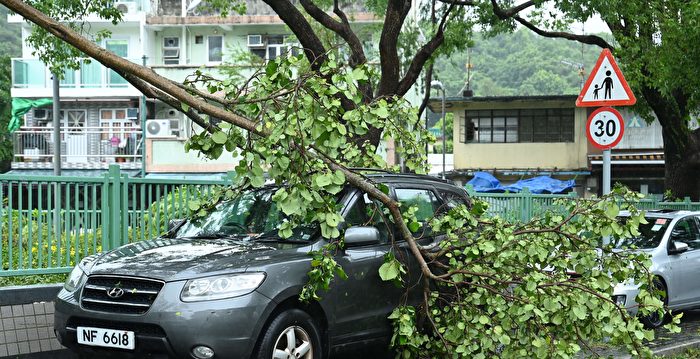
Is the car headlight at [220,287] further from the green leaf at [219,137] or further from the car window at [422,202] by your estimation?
the car window at [422,202]

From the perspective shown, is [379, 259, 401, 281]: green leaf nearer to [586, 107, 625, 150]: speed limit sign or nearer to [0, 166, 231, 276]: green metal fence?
[0, 166, 231, 276]: green metal fence

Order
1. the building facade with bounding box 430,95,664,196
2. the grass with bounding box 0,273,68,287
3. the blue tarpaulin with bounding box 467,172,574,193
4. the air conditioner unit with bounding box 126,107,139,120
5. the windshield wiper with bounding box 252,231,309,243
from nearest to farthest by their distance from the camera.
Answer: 1. the windshield wiper with bounding box 252,231,309,243
2. the grass with bounding box 0,273,68,287
3. the blue tarpaulin with bounding box 467,172,574,193
4. the building facade with bounding box 430,95,664,196
5. the air conditioner unit with bounding box 126,107,139,120

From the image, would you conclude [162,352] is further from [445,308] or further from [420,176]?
[420,176]

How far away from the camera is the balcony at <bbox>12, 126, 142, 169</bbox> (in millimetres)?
38844

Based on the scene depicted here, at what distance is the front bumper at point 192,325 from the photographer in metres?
6.31

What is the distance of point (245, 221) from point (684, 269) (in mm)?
7040

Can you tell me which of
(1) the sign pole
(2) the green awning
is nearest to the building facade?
(2) the green awning

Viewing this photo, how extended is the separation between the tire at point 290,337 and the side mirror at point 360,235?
0.71 m

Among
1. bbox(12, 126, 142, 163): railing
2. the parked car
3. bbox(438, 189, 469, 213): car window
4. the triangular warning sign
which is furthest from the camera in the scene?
bbox(12, 126, 142, 163): railing

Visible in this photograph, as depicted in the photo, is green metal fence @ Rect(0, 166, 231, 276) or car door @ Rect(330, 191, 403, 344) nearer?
car door @ Rect(330, 191, 403, 344)

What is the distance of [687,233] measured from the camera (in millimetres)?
12719

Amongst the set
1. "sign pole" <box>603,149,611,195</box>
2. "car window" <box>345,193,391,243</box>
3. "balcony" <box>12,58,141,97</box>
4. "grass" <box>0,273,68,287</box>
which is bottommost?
"grass" <box>0,273,68,287</box>

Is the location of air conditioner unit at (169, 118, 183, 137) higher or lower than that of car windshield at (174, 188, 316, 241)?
higher

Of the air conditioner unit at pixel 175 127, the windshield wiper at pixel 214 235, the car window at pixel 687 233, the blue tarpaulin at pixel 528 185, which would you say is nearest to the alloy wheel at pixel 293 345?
the windshield wiper at pixel 214 235
